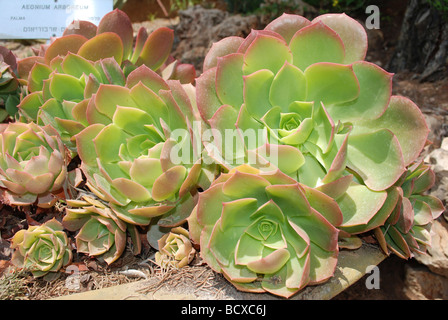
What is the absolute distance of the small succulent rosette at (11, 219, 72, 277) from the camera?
34.1 inches

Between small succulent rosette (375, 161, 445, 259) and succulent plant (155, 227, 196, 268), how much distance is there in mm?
391

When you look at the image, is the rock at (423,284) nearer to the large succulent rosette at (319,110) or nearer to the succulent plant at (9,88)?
the large succulent rosette at (319,110)

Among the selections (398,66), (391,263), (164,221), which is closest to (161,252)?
(164,221)

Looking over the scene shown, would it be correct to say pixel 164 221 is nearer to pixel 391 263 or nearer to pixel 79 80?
pixel 79 80

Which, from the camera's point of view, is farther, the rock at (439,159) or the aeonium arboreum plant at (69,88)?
the rock at (439,159)

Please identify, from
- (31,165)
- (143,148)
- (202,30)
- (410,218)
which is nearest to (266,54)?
(143,148)

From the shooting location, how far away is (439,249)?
4.39 feet

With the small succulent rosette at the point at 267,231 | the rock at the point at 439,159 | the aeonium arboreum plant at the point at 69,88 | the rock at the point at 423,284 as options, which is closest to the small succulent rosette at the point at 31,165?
the aeonium arboreum plant at the point at 69,88

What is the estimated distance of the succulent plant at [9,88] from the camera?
110 cm

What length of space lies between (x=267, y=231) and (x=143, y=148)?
0.31 m

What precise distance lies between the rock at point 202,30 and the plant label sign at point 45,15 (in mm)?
835

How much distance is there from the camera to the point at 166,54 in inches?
40.3

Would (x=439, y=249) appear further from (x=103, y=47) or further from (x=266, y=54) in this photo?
(x=103, y=47)

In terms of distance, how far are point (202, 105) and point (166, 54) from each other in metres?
0.31
